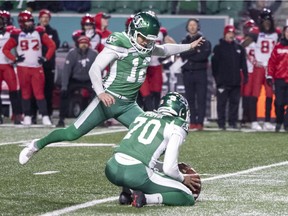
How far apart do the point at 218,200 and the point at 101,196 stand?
34.0 inches

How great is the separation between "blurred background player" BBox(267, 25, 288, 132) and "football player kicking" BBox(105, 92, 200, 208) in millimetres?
7920

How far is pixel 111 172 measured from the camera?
24.8 feet

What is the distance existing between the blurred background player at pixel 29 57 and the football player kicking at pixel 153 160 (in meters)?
8.65

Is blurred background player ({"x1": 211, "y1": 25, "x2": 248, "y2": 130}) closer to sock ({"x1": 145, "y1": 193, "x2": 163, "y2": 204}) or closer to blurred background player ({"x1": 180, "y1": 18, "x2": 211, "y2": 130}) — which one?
blurred background player ({"x1": 180, "y1": 18, "x2": 211, "y2": 130})

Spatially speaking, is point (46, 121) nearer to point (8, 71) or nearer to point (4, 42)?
point (8, 71)

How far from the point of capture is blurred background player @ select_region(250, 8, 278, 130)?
16156 mm

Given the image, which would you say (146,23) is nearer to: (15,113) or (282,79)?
(282,79)

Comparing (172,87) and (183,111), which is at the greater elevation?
(183,111)

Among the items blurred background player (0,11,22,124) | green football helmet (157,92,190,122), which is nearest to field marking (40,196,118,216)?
green football helmet (157,92,190,122)

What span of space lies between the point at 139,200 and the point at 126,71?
1645mm

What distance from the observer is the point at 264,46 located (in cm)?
1638

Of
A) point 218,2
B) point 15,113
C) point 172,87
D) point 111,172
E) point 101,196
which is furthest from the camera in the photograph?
point 218,2

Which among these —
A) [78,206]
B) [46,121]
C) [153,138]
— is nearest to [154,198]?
[153,138]

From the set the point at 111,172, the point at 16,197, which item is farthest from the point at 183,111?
the point at 16,197
